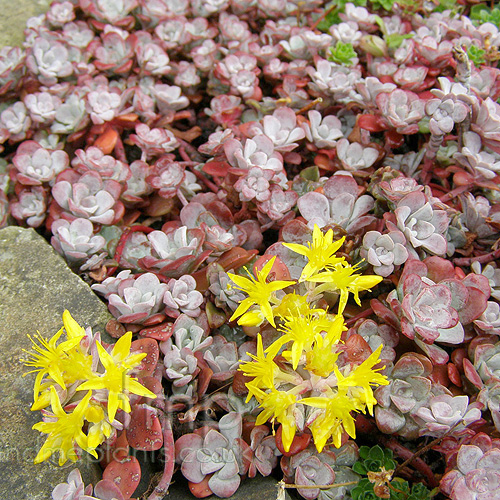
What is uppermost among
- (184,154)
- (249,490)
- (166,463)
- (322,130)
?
(322,130)

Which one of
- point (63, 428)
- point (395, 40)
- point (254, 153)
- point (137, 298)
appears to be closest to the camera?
point (63, 428)

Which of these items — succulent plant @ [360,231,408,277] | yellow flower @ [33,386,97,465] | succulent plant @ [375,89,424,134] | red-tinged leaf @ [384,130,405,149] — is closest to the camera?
yellow flower @ [33,386,97,465]

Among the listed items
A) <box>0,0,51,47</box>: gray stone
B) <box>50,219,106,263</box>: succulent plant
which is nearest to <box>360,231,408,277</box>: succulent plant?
<box>50,219,106,263</box>: succulent plant

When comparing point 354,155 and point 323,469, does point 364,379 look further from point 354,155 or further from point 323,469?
point 354,155

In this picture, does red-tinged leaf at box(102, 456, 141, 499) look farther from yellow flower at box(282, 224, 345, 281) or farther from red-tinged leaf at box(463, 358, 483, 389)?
red-tinged leaf at box(463, 358, 483, 389)

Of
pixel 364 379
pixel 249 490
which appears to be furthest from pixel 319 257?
pixel 249 490

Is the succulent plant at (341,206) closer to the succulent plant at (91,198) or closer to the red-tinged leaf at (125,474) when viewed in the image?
the succulent plant at (91,198)

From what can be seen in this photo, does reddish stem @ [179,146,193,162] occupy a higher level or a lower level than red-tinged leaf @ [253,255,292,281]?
lower

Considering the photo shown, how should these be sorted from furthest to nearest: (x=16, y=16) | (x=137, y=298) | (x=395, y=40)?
(x=16, y=16) → (x=395, y=40) → (x=137, y=298)
